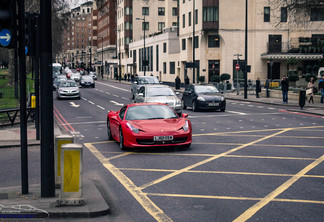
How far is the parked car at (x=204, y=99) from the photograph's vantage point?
87.0 ft

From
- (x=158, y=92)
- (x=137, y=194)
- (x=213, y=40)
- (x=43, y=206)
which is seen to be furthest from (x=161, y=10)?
(x=43, y=206)

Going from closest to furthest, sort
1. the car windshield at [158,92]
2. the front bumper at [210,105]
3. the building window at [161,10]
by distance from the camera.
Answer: the car windshield at [158,92] → the front bumper at [210,105] → the building window at [161,10]

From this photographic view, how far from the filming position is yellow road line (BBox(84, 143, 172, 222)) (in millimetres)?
6996

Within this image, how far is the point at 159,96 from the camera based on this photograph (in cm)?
2477

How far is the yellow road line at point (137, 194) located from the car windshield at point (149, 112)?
2131mm

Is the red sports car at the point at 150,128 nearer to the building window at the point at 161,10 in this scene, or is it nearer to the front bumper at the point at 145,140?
the front bumper at the point at 145,140

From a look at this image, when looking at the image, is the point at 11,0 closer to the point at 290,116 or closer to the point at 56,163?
the point at 56,163

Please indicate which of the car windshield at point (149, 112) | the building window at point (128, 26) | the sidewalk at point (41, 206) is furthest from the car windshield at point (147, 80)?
the building window at point (128, 26)

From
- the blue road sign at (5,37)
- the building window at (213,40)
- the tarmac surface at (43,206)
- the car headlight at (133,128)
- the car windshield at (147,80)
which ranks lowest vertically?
the tarmac surface at (43,206)

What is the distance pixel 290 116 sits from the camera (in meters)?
23.8

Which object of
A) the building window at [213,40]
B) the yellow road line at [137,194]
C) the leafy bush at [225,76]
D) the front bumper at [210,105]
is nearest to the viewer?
the yellow road line at [137,194]

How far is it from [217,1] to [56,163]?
180ft

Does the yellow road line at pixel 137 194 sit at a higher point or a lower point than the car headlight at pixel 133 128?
lower

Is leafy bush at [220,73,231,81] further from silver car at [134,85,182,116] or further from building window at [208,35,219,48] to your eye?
silver car at [134,85,182,116]
